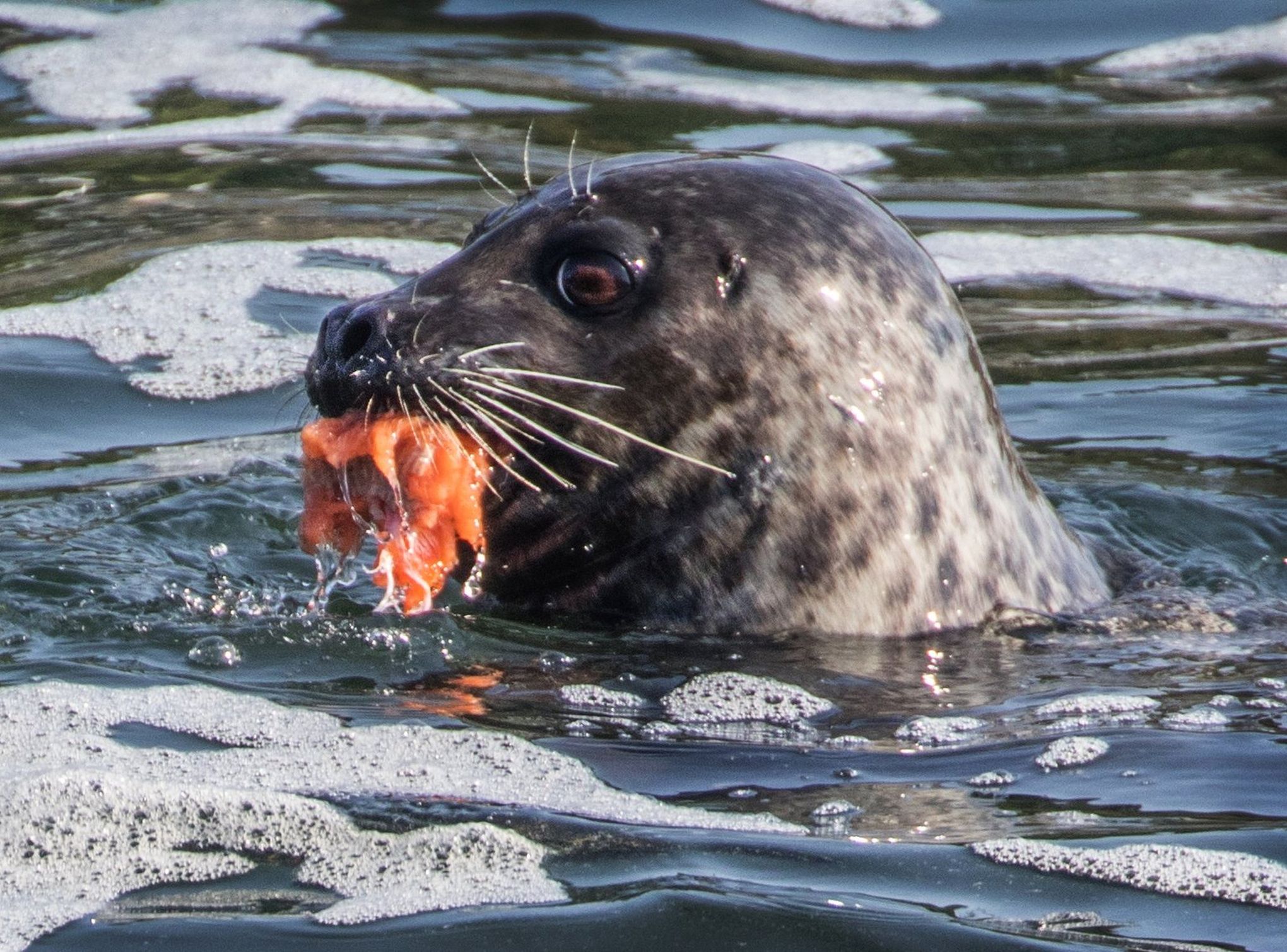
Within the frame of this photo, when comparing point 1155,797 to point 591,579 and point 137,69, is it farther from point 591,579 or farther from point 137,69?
point 137,69

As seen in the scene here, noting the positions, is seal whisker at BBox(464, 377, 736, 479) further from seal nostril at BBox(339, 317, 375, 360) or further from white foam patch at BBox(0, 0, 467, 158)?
white foam patch at BBox(0, 0, 467, 158)

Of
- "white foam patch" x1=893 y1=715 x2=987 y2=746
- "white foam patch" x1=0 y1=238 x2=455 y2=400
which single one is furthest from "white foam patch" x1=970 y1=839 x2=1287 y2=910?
"white foam patch" x1=0 y1=238 x2=455 y2=400

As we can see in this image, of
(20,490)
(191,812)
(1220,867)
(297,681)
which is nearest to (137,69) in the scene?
(20,490)

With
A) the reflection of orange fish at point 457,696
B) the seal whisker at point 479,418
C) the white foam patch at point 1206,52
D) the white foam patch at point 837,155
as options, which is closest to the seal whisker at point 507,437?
the seal whisker at point 479,418

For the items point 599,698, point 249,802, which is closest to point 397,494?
point 599,698

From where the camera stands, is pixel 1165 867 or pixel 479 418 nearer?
pixel 1165 867

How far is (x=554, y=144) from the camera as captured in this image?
398 inches

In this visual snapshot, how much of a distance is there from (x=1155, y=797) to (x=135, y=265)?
17.8ft

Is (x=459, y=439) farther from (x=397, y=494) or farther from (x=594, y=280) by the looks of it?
(x=594, y=280)

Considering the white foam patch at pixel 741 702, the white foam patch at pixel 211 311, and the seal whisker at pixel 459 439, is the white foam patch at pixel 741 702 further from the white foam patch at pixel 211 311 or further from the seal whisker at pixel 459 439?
the white foam patch at pixel 211 311

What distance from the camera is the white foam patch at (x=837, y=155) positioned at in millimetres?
9812

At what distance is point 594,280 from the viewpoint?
4.71 m

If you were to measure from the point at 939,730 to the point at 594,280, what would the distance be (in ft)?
3.99

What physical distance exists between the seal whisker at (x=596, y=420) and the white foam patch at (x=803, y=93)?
20.4ft
